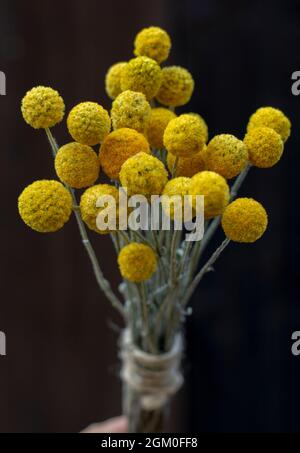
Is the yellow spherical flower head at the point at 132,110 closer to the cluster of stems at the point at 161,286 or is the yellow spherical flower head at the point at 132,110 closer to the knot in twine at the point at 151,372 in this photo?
the cluster of stems at the point at 161,286

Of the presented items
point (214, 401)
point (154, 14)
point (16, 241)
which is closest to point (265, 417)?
point (214, 401)

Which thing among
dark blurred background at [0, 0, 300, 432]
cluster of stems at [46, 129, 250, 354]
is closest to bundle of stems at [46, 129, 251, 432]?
cluster of stems at [46, 129, 250, 354]

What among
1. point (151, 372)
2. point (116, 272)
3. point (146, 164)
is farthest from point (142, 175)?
point (116, 272)

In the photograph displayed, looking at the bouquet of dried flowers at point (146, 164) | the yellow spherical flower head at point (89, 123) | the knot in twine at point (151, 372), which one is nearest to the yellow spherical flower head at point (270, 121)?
the bouquet of dried flowers at point (146, 164)
